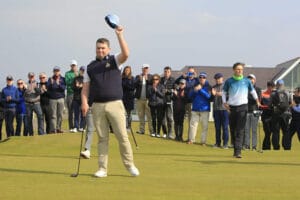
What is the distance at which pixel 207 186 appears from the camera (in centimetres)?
898

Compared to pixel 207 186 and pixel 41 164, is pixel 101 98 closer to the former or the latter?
pixel 207 186

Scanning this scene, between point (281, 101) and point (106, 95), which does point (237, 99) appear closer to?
point (281, 101)

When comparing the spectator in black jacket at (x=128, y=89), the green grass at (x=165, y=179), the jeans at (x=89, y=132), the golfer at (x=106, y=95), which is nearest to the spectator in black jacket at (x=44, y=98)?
the spectator in black jacket at (x=128, y=89)

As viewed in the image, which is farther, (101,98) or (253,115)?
(253,115)

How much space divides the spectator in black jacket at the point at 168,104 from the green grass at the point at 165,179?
533cm

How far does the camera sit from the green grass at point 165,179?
26.5ft

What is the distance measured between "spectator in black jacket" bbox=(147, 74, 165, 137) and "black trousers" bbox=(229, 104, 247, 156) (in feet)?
18.8

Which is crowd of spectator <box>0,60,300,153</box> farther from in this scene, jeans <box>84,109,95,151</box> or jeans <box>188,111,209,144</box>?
jeans <box>84,109,95,151</box>

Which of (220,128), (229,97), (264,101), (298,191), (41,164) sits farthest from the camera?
(264,101)

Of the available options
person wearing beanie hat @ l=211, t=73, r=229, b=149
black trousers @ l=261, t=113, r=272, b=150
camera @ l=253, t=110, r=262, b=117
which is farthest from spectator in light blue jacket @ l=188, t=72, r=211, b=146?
black trousers @ l=261, t=113, r=272, b=150

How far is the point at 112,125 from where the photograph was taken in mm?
9914

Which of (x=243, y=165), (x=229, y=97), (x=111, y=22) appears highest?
(x=111, y=22)

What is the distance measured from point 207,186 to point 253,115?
34.3 ft

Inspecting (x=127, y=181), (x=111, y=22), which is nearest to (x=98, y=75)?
(x=111, y=22)
